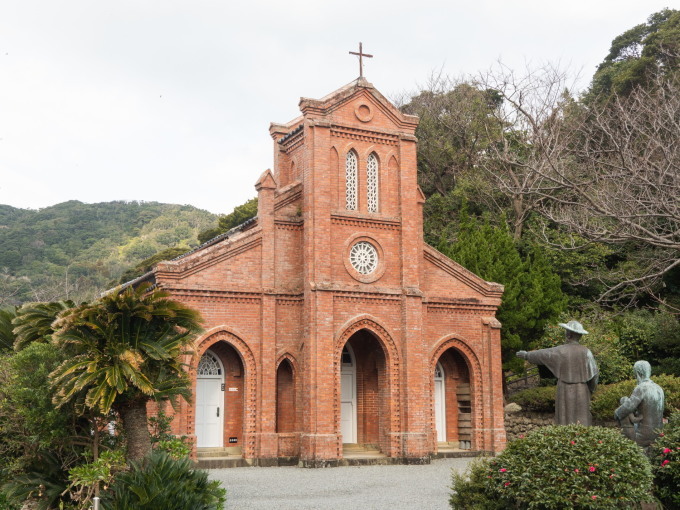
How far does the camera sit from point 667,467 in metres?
10.8

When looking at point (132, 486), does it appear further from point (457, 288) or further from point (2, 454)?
point (457, 288)

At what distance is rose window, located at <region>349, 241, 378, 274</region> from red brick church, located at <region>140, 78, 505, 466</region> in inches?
1.8

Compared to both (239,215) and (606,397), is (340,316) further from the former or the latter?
(239,215)

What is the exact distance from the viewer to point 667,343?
1016 inches

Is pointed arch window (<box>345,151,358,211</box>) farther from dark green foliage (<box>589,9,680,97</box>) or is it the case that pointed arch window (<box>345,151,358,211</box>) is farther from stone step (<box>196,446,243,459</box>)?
dark green foliage (<box>589,9,680,97</box>)

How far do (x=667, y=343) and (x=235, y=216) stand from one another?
32083 mm

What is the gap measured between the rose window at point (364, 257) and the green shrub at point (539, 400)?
7138mm

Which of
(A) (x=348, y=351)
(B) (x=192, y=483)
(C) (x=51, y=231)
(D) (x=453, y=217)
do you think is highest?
(C) (x=51, y=231)

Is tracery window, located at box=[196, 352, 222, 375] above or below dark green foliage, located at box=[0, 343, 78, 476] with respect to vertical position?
above

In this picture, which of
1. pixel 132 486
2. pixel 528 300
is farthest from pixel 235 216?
pixel 132 486

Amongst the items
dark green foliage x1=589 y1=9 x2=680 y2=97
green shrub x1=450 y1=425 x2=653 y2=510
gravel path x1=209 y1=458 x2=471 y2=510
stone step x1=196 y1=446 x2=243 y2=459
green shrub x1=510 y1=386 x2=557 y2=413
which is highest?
dark green foliage x1=589 y1=9 x2=680 y2=97

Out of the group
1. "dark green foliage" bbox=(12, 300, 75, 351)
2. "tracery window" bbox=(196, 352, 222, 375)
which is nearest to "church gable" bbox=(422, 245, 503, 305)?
"tracery window" bbox=(196, 352, 222, 375)

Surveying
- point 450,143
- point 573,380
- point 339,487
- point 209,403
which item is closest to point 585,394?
point 573,380

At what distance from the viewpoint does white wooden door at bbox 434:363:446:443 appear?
982 inches
